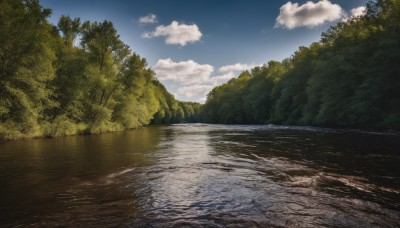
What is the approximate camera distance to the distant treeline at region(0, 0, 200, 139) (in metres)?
24.8

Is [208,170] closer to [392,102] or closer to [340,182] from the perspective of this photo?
[340,182]

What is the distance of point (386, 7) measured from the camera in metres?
41.0

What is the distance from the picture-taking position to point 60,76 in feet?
109

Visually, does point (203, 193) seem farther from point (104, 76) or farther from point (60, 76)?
point (104, 76)

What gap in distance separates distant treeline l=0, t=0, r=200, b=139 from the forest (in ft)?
0.29

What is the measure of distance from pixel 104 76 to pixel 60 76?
283 inches

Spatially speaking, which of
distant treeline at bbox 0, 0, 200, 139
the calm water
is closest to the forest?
distant treeline at bbox 0, 0, 200, 139

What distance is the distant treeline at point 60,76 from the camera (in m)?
24.8

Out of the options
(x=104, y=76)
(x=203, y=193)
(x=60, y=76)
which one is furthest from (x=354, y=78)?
(x=203, y=193)

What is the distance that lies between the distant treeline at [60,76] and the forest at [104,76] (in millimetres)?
87

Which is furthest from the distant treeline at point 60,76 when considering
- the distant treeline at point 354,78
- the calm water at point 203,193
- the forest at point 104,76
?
the distant treeline at point 354,78

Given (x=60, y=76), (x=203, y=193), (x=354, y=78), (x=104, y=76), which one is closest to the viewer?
(x=203, y=193)

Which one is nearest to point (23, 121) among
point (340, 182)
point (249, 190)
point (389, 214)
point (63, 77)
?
point (63, 77)

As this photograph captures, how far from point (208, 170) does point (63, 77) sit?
90.4ft
